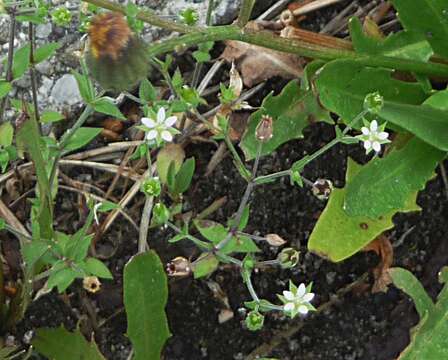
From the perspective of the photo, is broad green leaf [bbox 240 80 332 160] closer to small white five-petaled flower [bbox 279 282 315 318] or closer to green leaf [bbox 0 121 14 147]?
small white five-petaled flower [bbox 279 282 315 318]

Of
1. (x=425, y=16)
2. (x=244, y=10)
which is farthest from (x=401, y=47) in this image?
(x=244, y=10)

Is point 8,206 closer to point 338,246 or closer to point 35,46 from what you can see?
point 35,46

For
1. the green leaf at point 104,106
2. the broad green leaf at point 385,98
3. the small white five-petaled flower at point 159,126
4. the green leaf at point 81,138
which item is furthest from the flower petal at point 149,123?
the broad green leaf at point 385,98

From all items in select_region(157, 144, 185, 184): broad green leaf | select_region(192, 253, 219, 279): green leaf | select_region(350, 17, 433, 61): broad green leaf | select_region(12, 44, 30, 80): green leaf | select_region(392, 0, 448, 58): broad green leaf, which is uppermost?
select_region(12, 44, 30, 80): green leaf

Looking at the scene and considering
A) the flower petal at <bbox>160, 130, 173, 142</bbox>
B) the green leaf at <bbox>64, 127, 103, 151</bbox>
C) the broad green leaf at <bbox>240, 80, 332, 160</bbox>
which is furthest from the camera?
the broad green leaf at <bbox>240, 80, 332, 160</bbox>

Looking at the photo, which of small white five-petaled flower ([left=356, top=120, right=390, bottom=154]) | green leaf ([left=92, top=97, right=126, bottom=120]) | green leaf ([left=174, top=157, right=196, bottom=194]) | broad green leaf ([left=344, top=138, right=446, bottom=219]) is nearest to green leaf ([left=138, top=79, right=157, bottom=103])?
green leaf ([left=92, top=97, right=126, bottom=120])

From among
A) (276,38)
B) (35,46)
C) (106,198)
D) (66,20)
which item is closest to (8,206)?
(106,198)

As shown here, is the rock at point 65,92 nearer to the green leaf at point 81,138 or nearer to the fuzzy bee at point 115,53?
the green leaf at point 81,138
